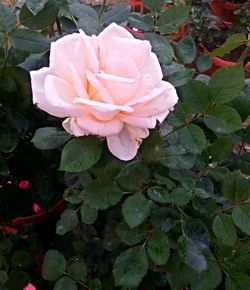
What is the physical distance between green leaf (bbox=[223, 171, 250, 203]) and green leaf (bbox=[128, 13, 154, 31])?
25 centimetres

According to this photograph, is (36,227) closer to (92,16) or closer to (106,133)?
(92,16)

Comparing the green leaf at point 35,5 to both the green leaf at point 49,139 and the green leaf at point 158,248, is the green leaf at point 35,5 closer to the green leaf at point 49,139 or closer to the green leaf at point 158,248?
the green leaf at point 49,139

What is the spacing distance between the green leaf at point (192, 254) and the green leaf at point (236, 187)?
0.28 ft

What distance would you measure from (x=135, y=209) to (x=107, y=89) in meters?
0.18

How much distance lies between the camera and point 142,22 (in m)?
0.76

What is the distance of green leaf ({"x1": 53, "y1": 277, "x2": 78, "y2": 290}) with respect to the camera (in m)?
0.82

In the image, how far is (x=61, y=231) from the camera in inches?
30.6

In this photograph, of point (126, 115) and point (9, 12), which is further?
point (9, 12)

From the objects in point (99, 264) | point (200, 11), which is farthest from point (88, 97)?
point (200, 11)

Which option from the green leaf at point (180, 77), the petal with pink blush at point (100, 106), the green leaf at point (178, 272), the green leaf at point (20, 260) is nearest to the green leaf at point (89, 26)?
the green leaf at point (180, 77)

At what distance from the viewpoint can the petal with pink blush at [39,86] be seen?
56cm

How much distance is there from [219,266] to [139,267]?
13 centimetres

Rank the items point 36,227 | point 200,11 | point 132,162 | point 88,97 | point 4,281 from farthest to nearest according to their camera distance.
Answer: point 200,11 < point 36,227 < point 4,281 < point 132,162 < point 88,97

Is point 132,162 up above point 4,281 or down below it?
above
